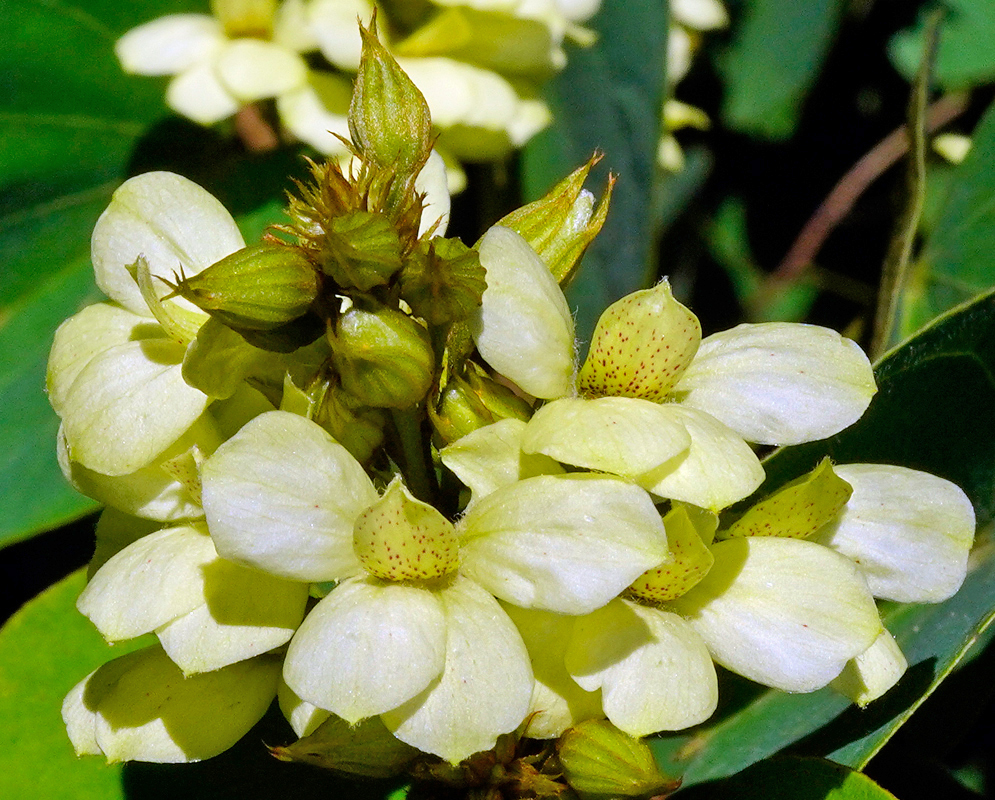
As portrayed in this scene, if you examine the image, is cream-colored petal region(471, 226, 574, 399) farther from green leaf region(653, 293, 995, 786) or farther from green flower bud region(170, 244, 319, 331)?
green leaf region(653, 293, 995, 786)

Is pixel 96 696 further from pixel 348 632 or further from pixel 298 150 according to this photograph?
pixel 298 150

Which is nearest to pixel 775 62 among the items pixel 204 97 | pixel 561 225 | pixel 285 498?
pixel 204 97

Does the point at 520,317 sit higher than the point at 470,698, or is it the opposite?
the point at 520,317

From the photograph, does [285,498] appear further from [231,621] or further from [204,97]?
[204,97]

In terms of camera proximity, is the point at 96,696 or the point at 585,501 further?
the point at 96,696

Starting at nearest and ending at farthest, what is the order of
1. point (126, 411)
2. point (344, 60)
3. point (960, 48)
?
point (126, 411)
point (344, 60)
point (960, 48)

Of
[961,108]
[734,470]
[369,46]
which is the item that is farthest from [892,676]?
[961,108]
